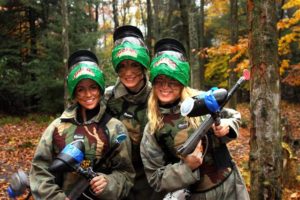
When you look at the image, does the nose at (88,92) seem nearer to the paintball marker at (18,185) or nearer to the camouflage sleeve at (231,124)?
the paintball marker at (18,185)

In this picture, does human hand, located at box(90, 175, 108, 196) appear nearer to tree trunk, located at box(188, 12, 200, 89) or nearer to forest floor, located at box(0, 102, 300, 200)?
forest floor, located at box(0, 102, 300, 200)

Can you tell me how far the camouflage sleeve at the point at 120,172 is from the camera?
3135mm

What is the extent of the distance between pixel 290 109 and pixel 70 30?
14.5 m

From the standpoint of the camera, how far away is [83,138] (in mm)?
3182

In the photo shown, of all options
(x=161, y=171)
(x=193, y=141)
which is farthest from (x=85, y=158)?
(x=193, y=141)

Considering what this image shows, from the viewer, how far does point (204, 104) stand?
2.50 m

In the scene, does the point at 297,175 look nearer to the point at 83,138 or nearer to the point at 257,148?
the point at 257,148

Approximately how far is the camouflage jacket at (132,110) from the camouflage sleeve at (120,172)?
0.73ft

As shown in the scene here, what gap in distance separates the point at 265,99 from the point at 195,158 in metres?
1.39

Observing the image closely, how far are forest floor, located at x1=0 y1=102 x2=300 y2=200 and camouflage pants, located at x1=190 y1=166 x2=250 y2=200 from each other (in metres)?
4.01

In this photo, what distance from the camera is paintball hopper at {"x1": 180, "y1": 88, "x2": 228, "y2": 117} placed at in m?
2.49

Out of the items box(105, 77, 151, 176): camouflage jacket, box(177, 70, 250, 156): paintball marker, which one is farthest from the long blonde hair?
box(177, 70, 250, 156): paintball marker

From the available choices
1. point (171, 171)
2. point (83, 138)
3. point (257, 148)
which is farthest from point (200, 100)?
point (257, 148)

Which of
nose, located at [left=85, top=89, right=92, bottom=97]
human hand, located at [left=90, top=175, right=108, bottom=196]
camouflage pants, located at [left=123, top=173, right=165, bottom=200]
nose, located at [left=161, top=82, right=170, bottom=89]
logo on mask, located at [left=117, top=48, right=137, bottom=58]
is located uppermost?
logo on mask, located at [left=117, top=48, right=137, bottom=58]
